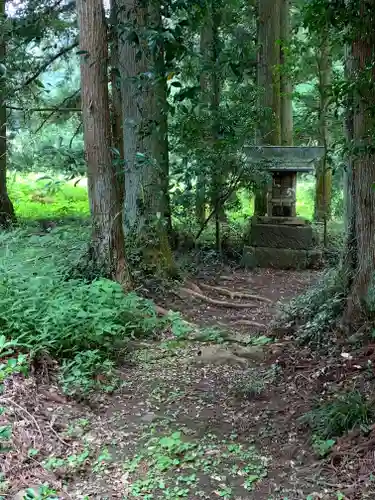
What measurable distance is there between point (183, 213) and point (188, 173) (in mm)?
1563

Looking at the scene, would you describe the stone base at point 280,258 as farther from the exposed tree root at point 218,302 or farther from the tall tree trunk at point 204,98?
the exposed tree root at point 218,302

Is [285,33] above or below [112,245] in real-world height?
above

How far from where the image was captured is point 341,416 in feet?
13.4

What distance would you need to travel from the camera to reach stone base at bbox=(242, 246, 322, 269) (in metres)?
10.8

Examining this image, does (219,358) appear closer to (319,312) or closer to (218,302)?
(319,312)

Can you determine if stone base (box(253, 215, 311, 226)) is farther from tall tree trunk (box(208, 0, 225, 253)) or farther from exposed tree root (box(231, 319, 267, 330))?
exposed tree root (box(231, 319, 267, 330))

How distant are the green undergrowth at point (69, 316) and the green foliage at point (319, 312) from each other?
173 centimetres

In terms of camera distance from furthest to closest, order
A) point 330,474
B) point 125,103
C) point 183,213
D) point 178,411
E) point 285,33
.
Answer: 1. point 285,33
2. point 183,213
3. point 125,103
4. point 178,411
5. point 330,474

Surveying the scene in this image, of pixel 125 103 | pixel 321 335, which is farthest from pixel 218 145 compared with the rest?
pixel 321 335

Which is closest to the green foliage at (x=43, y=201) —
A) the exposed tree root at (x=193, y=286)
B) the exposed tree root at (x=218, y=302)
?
the exposed tree root at (x=193, y=286)

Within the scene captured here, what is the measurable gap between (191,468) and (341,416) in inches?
47.3

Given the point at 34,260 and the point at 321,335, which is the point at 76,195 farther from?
the point at 321,335

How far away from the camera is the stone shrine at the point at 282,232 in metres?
10.4

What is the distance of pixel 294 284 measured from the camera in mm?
9750
